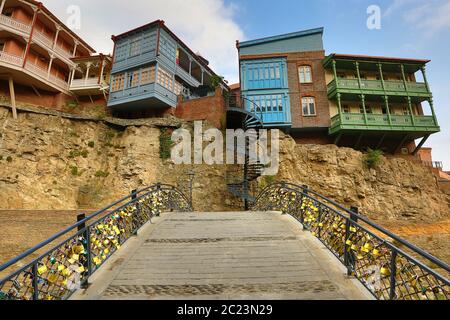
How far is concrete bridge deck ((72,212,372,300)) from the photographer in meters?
3.88

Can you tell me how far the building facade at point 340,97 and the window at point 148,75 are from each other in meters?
7.84

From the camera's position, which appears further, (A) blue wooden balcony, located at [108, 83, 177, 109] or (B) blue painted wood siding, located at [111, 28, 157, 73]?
(B) blue painted wood siding, located at [111, 28, 157, 73]

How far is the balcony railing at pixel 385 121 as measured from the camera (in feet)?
66.2

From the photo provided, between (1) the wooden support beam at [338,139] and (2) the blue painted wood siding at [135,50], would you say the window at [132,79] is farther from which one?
(1) the wooden support beam at [338,139]

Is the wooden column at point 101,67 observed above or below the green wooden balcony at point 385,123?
above

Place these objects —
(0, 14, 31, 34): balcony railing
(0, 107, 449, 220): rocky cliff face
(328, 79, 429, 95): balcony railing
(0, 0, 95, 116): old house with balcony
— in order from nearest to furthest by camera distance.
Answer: (0, 107, 449, 220): rocky cliff face < (0, 0, 95, 116): old house with balcony < (0, 14, 31, 34): balcony railing < (328, 79, 429, 95): balcony railing

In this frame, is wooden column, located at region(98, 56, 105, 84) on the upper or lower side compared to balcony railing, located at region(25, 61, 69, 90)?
upper

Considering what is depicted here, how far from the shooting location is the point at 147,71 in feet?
68.6

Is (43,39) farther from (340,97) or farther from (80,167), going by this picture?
(340,97)

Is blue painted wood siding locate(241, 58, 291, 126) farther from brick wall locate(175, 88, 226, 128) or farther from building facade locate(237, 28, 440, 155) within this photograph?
brick wall locate(175, 88, 226, 128)

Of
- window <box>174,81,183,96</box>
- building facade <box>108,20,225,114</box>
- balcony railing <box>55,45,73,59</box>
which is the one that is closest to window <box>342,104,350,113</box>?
building facade <box>108,20,225,114</box>

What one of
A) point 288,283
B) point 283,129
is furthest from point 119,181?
point 288,283

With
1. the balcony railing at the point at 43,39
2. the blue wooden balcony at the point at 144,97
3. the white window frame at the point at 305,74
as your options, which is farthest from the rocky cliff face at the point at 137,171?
the balcony railing at the point at 43,39

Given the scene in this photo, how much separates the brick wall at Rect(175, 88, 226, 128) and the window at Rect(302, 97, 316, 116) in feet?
24.4
